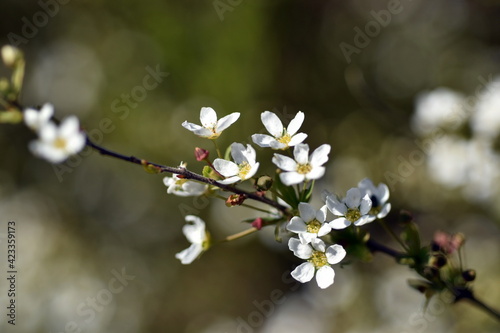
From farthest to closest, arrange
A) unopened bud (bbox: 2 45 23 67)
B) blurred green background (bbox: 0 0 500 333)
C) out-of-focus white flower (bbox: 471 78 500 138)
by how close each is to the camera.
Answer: blurred green background (bbox: 0 0 500 333)
out-of-focus white flower (bbox: 471 78 500 138)
unopened bud (bbox: 2 45 23 67)

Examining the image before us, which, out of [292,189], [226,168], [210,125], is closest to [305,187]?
[292,189]

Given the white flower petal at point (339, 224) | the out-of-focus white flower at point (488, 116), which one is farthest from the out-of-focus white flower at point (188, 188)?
the out-of-focus white flower at point (488, 116)

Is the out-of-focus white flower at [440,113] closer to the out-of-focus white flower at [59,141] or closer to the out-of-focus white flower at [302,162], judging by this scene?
the out-of-focus white flower at [302,162]

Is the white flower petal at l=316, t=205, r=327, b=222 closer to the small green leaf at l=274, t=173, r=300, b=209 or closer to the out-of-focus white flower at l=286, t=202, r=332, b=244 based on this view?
the out-of-focus white flower at l=286, t=202, r=332, b=244

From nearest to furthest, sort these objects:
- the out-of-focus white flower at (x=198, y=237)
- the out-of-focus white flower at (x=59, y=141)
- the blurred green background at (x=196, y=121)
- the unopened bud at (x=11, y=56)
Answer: the out-of-focus white flower at (x=59, y=141)
the unopened bud at (x=11, y=56)
the out-of-focus white flower at (x=198, y=237)
the blurred green background at (x=196, y=121)

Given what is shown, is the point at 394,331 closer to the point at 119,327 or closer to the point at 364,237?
the point at 364,237

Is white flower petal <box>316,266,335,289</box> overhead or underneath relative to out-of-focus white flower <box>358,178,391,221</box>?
underneath

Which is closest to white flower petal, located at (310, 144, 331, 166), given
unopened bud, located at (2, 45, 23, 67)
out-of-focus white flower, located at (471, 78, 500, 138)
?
unopened bud, located at (2, 45, 23, 67)
